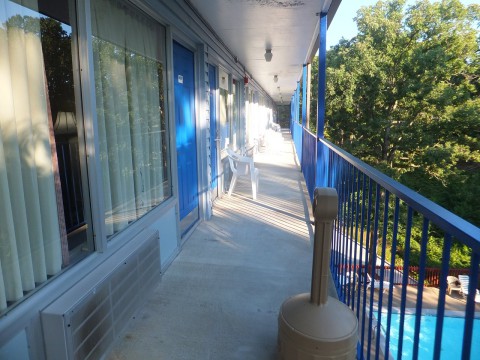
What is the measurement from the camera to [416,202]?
116 centimetres

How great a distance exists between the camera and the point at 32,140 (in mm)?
1507

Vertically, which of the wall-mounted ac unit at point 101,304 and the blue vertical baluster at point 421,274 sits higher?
the blue vertical baluster at point 421,274

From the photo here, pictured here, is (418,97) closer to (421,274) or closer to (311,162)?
(311,162)

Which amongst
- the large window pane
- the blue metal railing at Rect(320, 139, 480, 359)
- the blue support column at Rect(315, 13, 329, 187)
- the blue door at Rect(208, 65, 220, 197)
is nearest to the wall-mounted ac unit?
the large window pane

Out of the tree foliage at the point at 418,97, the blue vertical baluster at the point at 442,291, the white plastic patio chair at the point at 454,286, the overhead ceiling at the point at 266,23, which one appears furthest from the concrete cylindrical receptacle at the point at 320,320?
the tree foliage at the point at 418,97

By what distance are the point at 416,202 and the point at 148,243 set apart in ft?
5.43

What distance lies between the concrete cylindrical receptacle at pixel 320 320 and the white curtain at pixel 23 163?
3.60 ft

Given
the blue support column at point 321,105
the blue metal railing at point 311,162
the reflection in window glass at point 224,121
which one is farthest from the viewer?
the reflection in window glass at point 224,121

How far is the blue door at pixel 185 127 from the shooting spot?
11.2 ft

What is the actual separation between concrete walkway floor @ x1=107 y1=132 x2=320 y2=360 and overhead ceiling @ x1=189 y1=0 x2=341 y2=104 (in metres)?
2.27

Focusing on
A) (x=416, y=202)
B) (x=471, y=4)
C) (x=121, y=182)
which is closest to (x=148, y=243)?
(x=121, y=182)

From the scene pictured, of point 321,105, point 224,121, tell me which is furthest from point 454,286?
point 321,105

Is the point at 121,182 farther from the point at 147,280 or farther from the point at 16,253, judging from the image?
the point at 16,253

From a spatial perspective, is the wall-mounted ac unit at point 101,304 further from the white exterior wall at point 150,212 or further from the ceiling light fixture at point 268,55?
the ceiling light fixture at point 268,55
